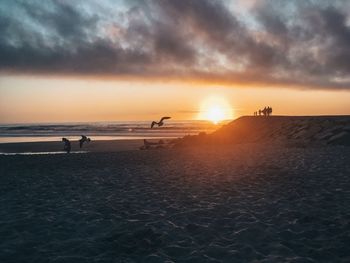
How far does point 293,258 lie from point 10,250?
7847 millimetres

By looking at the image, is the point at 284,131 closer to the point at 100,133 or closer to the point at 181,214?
the point at 181,214

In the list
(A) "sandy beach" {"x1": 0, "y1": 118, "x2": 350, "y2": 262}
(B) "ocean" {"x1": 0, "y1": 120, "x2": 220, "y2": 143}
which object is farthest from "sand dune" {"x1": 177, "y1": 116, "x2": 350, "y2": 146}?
(B) "ocean" {"x1": 0, "y1": 120, "x2": 220, "y2": 143}

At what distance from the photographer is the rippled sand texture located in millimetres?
11156

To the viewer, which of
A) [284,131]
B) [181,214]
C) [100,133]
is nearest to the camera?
[181,214]

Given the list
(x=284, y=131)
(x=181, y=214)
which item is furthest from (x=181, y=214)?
(x=284, y=131)

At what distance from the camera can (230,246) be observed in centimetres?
1144

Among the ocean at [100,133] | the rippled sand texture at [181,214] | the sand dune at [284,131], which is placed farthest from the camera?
the ocean at [100,133]

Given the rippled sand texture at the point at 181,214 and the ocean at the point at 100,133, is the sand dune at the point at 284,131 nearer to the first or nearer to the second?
the rippled sand texture at the point at 181,214

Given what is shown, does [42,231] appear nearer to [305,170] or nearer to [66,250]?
[66,250]

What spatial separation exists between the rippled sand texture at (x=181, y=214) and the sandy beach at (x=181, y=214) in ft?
0.11

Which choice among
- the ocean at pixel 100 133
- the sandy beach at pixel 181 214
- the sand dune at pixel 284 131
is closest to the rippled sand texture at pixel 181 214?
the sandy beach at pixel 181 214

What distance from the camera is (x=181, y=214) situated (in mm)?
14977

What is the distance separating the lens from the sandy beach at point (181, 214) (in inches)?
439

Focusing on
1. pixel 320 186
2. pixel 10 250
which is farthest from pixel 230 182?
pixel 10 250
